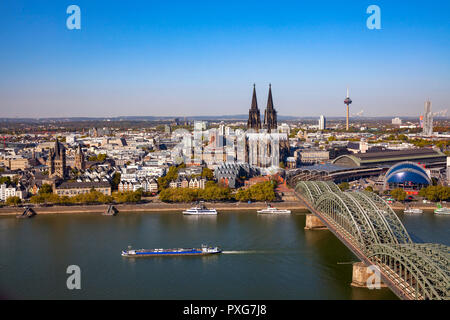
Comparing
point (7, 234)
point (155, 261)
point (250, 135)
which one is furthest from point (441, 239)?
point (250, 135)

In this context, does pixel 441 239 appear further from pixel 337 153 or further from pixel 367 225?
pixel 337 153

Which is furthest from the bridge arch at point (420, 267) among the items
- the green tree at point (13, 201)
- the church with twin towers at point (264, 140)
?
the church with twin towers at point (264, 140)

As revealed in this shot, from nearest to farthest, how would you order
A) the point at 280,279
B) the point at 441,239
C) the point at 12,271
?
the point at 280,279 → the point at 12,271 → the point at 441,239

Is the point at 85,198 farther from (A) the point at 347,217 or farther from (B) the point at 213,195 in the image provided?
(A) the point at 347,217

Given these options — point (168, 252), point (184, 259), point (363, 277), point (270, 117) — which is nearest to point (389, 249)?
point (363, 277)

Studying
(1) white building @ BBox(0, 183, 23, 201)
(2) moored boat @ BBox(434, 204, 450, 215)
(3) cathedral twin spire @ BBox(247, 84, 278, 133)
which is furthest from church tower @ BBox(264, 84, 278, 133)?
(1) white building @ BBox(0, 183, 23, 201)

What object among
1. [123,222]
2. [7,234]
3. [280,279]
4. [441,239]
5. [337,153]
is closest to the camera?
[280,279]

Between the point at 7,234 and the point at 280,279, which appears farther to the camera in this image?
the point at 7,234
